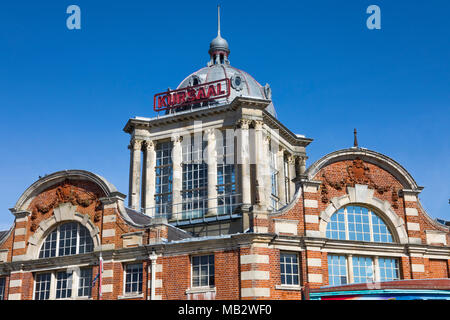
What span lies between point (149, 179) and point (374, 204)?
21851 millimetres

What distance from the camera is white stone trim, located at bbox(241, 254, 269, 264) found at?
86.2ft

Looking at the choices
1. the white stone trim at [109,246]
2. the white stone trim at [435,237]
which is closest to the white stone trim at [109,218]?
the white stone trim at [109,246]

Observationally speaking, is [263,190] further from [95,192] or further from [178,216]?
[95,192]

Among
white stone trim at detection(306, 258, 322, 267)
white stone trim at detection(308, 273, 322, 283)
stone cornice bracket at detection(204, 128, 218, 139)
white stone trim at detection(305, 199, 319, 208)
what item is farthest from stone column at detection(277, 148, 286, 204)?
white stone trim at detection(308, 273, 322, 283)

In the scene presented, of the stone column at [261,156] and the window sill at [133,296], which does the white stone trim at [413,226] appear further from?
the stone column at [261,156]

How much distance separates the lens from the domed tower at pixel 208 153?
44750 millimetres

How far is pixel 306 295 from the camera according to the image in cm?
2516

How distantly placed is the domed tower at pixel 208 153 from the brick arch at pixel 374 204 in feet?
46.4

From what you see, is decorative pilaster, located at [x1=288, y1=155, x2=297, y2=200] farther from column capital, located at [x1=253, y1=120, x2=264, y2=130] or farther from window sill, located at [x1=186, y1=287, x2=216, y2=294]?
window sill, located at [x1=186, y1=287, x2=216, y2=294]

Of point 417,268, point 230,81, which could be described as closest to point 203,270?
point 417,268

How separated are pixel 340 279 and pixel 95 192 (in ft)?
41.6

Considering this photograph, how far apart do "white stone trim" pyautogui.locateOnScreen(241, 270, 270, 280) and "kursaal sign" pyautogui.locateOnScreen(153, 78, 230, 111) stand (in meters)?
23.4
